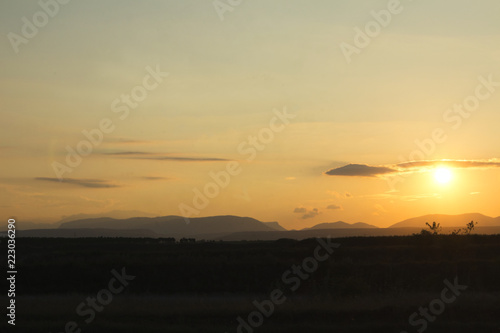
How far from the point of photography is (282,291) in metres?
32.6

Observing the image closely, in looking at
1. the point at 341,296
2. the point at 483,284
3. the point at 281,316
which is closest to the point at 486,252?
the point at 483,284

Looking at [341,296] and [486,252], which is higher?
[486,252]

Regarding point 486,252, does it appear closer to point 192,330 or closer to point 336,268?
point 336,268

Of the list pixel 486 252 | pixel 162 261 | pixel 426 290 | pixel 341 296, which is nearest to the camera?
pixel 341 296

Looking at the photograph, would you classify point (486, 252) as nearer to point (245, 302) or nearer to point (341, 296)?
point (341, 296)

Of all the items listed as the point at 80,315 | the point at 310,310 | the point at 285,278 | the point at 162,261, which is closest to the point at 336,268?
the point at 285,278

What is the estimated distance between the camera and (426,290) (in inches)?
1278

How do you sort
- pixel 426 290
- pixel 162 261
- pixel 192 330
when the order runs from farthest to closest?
pixel 162 261 < pixel 426 290 < pixel 192 330

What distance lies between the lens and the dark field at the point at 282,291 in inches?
808

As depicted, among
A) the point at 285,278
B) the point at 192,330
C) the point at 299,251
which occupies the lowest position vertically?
the point at 192,330

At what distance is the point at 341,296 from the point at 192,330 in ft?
36.1

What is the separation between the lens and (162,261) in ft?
129

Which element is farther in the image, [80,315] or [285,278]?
[285,278]

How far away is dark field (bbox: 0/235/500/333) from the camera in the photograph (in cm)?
2052
